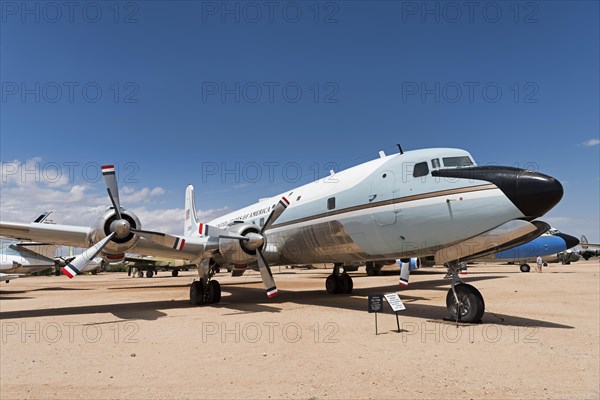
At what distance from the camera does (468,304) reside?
10.8 m

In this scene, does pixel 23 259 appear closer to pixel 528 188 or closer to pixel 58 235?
pixel 58 235

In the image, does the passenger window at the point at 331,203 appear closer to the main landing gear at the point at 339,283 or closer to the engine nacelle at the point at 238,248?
the engine nacelle at the point at 238,248

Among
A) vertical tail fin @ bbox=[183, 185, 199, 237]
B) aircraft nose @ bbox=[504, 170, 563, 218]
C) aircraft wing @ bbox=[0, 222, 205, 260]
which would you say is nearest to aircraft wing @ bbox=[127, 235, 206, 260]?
aircraft wing @ bbox=[0, 222, 205, 260]

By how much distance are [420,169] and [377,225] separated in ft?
6.58

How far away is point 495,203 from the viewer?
31.3 ft

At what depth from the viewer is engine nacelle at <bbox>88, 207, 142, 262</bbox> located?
13.0 meters

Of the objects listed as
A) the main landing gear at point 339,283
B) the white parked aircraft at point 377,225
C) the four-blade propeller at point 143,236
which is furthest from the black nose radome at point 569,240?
the four-blade propeller at point 143,236

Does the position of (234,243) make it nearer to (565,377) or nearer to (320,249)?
(320,249)

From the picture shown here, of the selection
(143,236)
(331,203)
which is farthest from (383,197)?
(143,236)

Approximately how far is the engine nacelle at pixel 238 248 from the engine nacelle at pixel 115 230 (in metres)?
3.00

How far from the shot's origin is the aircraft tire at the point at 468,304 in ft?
34.9

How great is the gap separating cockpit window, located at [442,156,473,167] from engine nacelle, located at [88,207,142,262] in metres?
9.56

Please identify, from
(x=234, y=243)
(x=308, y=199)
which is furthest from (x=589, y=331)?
(x=234, y=243)

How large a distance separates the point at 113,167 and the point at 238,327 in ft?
22.6
